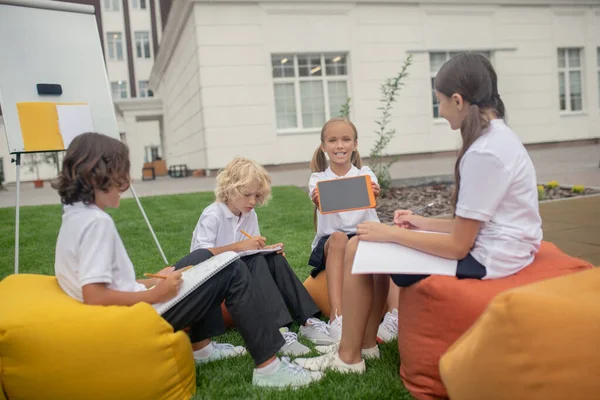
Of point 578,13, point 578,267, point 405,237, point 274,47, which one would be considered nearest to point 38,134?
point 405,237

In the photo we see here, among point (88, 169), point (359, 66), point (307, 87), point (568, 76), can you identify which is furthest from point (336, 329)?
point (568, 76)

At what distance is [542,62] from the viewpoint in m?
16.0

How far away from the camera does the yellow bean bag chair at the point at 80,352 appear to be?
76.0 inches

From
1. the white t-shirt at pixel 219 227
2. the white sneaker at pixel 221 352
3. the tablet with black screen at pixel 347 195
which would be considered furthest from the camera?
the white t-shirt at pixel 219 227

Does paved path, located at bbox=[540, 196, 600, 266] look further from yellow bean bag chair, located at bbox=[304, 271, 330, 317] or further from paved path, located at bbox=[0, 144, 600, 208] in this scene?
yellow bean bag chair, located at bbox=[304, 271, 330, 317]

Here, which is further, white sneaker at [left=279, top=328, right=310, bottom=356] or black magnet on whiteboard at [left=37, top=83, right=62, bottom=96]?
black magnet on whiteboard at [left=37, top=83, right=62, bottom=96]

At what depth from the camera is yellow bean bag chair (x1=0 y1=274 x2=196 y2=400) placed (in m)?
1.93

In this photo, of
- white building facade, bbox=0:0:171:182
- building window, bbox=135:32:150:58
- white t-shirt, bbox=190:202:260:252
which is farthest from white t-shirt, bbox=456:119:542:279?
building window, bbox=135:32:150:58

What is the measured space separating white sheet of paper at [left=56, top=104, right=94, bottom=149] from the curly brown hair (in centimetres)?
216

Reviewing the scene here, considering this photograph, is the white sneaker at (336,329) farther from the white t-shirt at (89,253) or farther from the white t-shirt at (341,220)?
the white t-shirt at (89,253)

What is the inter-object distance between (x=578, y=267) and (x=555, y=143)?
1601 cm

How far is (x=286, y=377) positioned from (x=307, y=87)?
1262 centimetres

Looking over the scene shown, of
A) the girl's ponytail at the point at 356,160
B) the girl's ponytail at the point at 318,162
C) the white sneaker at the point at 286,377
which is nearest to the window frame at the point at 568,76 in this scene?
the girl's ponytail at the point at 356,160

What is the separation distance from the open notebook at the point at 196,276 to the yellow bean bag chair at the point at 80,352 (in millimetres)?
131
